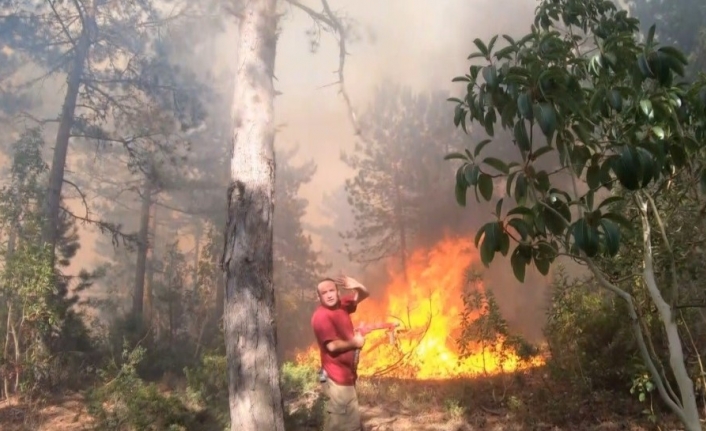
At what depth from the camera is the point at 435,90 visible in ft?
69.5

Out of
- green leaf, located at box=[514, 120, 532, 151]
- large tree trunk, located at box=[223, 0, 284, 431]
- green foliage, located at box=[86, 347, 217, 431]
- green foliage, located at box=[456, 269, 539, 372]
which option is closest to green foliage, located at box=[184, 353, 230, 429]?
green foliage, located at box=[86, 347, 217, 431]

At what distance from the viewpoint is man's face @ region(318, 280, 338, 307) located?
431 centimetres

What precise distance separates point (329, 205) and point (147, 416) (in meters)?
22.5

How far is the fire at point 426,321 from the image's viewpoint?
35.5 feet

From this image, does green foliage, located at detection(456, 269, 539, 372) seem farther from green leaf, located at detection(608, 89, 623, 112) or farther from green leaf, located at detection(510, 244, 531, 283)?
green leaf, located at detection(608, 89, 623, 112)

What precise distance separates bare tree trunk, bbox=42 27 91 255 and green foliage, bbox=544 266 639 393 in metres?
10.6

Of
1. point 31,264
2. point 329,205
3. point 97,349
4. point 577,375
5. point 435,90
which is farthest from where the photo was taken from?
point 329,205

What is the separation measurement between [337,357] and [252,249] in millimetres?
1315

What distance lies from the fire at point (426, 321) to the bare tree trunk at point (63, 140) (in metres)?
7.15

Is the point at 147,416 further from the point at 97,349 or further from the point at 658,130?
the point at 97,349

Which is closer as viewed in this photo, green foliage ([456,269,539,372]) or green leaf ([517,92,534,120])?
green leaf ([517,92,534,120])

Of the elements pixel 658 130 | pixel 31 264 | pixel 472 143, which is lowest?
pixel 658 130

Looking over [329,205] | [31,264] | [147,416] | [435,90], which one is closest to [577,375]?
[147,416]

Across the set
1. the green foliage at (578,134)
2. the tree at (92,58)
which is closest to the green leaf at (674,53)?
the green foliage at (578,134)
